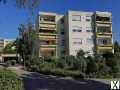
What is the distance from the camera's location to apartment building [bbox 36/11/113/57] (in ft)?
228

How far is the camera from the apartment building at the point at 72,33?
2741 inches

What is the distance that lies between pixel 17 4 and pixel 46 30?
59.3 m

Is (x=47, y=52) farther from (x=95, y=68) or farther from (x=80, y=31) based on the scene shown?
(x=95, y=68)

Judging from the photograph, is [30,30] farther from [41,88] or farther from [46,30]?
[41,88]

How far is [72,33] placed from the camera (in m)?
69.6

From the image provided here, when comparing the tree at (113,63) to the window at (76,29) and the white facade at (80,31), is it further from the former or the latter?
the window at (76,29)

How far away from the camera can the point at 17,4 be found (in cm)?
1184

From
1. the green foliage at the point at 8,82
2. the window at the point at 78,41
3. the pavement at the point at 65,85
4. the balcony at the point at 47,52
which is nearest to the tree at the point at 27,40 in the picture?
the balcony at the point at 47,52

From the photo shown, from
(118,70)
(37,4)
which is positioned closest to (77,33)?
(118,70)

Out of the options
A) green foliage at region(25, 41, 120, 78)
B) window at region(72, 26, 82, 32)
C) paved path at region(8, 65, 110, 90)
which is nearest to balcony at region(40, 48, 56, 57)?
window at region(72, 26, 82, 32)

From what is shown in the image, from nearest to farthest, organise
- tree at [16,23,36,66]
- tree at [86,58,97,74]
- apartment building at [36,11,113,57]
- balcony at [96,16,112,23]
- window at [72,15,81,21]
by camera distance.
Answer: tree at [86,58,97,74]
tree at [16,23,36,66]
apartment building at [36,11,113,57]
window at [72,15,81,21]
balcony at [96,16,112,23]

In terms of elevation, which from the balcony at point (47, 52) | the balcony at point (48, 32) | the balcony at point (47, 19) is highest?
the balcony at point (47, 19)

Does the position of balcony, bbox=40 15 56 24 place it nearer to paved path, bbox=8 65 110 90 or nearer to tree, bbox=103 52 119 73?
tree, bbox=103 52 119 73

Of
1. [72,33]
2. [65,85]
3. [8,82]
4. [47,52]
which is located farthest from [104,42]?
[8,82]
